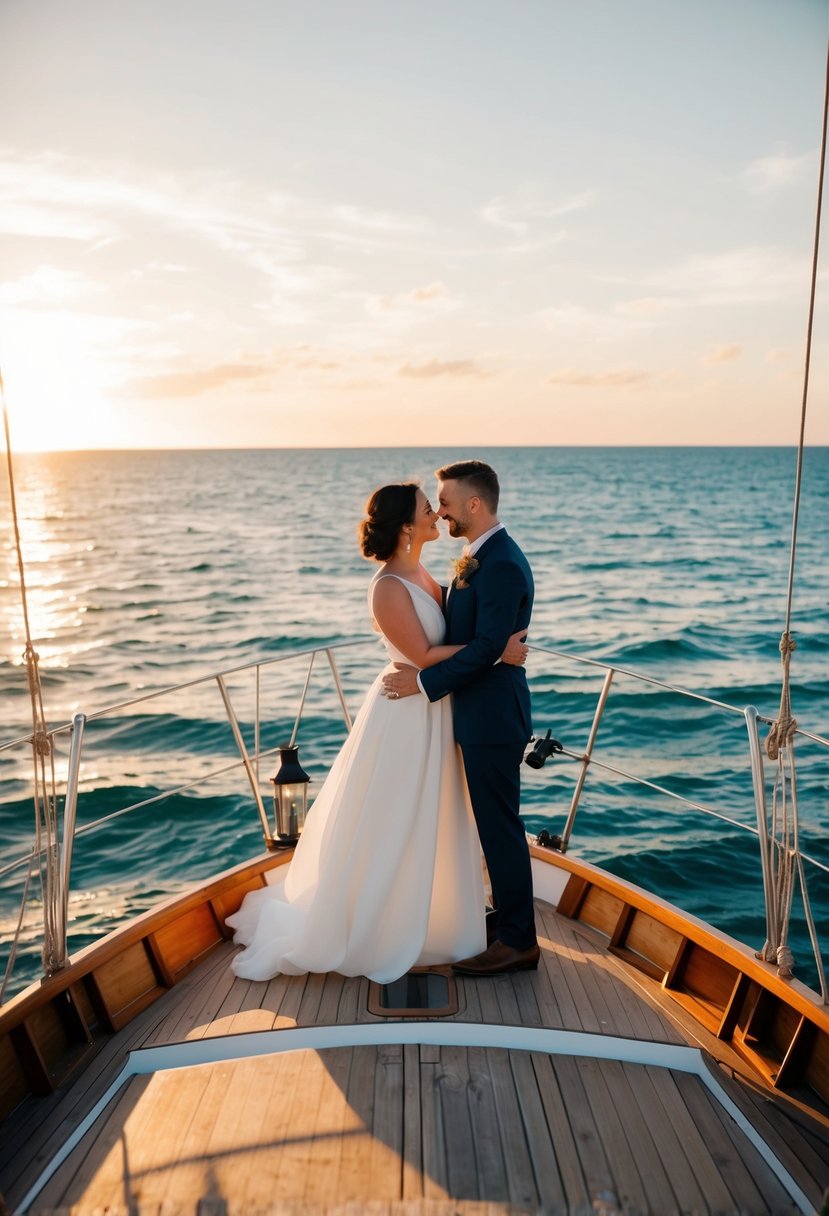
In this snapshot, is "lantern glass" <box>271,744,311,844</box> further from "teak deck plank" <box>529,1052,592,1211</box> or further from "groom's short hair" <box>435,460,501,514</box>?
"teak deck plank" <box>529,1052,592,1211</box>

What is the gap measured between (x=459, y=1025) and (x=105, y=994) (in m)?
1.20

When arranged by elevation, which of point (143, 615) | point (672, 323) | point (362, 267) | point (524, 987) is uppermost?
point (672, 323)

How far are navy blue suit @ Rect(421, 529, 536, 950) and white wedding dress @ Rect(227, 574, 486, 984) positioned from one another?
8cm

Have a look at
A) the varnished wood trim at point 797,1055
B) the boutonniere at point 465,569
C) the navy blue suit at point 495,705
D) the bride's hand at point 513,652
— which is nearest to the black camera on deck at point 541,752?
the navy blue suit at point 495,705

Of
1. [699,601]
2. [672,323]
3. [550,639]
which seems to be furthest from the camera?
[672,323]

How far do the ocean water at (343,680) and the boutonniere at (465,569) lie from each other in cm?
84

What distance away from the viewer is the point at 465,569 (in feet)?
10.8

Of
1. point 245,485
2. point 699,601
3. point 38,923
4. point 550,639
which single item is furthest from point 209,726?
point 245,485

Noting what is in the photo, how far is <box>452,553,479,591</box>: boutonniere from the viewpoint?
326 cm

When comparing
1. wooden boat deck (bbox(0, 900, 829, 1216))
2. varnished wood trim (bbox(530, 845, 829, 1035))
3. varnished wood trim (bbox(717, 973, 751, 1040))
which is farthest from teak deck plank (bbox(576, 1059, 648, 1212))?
varnished wood trim (bbox(530, 845, 829, 1035))

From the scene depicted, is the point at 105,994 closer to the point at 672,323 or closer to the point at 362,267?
the point at 362,267

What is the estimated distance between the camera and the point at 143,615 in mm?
21391

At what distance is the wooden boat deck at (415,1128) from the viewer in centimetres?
223

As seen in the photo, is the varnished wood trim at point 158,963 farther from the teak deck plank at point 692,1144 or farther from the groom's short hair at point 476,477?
the groom's short hair at point 476,477
